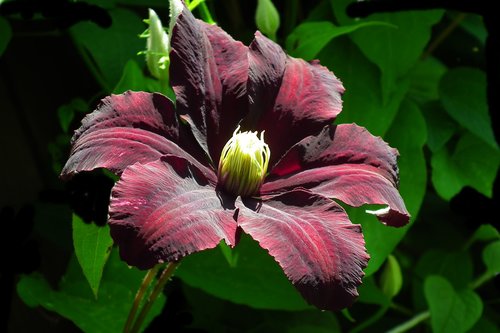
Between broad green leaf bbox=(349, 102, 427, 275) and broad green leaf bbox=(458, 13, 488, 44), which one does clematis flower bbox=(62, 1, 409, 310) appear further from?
broad green leaf bbox=(458, 13, 488, 44)

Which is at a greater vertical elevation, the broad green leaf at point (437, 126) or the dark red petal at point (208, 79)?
the dark red petal at point (208, 79)

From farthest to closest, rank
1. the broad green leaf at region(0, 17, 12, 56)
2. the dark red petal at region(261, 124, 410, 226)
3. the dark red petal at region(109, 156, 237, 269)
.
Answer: the broad green leaf at region(0, 17, 12, 56), the dark red petal at region(261, 124, 410, 226), the dark red petal at region(109, 156, 237, 269)

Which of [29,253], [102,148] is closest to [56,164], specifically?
[29,253]

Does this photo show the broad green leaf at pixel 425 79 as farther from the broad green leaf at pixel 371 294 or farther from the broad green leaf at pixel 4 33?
the broad green leaf at pixel 4 33

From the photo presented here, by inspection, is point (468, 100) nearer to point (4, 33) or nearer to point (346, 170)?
point (346, 170)

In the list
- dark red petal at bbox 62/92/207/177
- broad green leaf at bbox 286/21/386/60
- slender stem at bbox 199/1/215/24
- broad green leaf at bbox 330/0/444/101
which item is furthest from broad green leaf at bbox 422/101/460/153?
dark red petal at bbox 62/92/207/177

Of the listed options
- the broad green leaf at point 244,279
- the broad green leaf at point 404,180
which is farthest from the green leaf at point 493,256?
the broad green leaf at point 244,279

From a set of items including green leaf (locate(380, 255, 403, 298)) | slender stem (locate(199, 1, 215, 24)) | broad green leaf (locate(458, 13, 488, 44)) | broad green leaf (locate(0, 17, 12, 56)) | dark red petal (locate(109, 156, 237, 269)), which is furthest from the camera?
broad green leaf (locate(458, 13, 488, 44))
